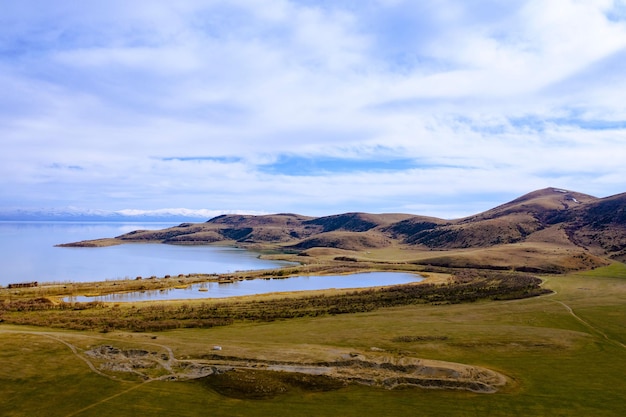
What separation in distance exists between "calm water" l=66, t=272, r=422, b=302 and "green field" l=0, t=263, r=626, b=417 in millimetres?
38264

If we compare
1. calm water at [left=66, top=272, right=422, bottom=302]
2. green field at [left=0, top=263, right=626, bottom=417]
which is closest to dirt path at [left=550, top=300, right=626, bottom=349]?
green field at [left=0, top=263, right=626, bottom=417]

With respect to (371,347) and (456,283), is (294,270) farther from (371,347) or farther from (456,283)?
(371,347)

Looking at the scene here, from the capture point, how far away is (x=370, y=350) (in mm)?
47281

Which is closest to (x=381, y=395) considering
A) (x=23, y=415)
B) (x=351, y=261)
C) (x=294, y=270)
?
(x=23, y=415)

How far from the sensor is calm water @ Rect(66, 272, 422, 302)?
9495cm

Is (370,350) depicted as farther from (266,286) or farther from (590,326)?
(266,286)

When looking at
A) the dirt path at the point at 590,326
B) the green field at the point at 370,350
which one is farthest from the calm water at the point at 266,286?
the dirt path at the point at 590,326

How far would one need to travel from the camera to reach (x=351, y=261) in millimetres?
183375

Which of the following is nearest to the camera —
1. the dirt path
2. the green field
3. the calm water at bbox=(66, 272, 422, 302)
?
the green field

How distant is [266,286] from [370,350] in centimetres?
6891

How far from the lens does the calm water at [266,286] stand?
312 feet

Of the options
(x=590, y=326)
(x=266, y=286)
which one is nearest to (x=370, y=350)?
(x=590, y=326)

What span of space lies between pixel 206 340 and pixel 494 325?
36418 millimetres

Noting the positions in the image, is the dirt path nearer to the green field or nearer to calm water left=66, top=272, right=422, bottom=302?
the green field
